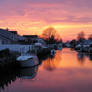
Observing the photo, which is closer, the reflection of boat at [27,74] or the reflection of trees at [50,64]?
the reflection of boat at [27,74]

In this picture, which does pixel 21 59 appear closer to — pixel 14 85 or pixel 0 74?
pixel 0 74

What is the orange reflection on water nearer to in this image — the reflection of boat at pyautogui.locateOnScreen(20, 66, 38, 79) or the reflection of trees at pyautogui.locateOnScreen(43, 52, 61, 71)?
the reflection of trees at pyautogui.locateOnScreen(43, 52, 61, 71)

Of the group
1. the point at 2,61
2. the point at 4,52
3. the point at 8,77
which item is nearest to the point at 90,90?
the point at 8,77

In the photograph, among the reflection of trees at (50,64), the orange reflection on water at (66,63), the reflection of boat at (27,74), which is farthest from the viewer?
the orange reflection on water at (66,63)

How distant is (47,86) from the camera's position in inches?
561

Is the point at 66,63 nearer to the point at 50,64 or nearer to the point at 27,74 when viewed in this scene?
the point at 50,64

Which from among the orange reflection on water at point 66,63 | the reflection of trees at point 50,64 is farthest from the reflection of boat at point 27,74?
the orange reflection on water at point 66,63

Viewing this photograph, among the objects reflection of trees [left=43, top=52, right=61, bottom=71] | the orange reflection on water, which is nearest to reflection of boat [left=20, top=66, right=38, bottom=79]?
reflection of trees [left=43, top=52, right=61, bottom=71]

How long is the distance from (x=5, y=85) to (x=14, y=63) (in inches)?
302

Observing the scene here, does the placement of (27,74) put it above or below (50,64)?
above

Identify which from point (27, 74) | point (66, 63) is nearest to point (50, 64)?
point (66, 63)

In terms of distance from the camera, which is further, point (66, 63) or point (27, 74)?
point (66, 63)

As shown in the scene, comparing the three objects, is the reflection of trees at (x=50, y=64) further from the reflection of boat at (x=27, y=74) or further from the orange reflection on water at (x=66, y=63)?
the reflection of boat at (x=27, y=74)

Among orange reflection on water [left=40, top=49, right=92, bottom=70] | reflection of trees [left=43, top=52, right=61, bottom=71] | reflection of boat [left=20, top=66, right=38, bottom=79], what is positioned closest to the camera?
reflection of boat [left=20, top=66, right=38, bottom=79]
